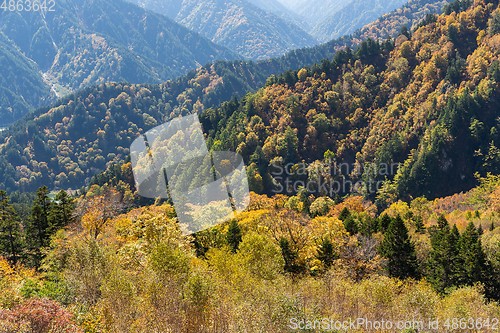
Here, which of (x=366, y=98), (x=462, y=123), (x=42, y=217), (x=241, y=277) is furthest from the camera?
(x=366, y=98)

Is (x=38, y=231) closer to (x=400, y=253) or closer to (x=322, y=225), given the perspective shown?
(x=322, y=225)

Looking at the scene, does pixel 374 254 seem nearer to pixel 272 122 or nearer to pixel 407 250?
pixel 407 250

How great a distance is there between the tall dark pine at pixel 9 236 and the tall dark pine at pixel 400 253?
55.0 metres

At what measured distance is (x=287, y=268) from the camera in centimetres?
4972

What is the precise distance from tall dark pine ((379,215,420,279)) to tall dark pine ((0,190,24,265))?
55.0 meters

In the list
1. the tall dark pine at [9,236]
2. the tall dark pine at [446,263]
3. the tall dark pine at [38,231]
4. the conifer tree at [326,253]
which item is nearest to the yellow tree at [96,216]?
the tall dark pine at [38,231]

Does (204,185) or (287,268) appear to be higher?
(287,268)

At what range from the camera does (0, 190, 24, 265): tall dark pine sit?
52909 millimetres

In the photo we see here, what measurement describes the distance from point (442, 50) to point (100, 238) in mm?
135463

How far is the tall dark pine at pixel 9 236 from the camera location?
5291 centimetres

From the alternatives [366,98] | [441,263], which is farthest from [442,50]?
[441,263]

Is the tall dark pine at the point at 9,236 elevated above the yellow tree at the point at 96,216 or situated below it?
below

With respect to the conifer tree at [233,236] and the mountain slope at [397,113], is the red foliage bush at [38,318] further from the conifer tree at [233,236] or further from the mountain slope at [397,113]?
the mountain slope at [397,113]

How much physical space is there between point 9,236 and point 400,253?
190ft
